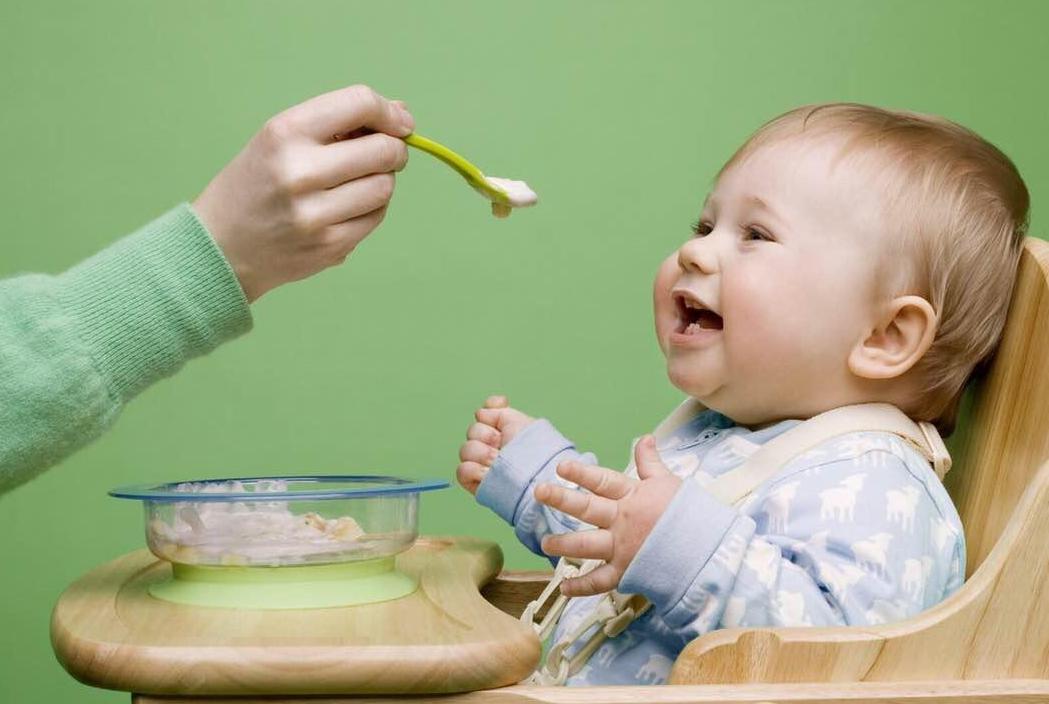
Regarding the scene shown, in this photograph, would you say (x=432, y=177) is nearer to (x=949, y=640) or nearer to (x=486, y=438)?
(x=486, y=438)

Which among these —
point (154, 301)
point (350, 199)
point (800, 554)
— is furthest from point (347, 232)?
point (800, 554)

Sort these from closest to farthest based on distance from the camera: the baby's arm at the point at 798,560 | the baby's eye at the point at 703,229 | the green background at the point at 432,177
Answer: the baby's arm at the point at 798,560
the baby's eye at the point at 703,229
the green background at the point at 432,177

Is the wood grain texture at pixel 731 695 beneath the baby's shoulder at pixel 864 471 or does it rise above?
beneath

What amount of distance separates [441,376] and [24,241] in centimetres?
51

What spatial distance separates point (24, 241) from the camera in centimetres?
153

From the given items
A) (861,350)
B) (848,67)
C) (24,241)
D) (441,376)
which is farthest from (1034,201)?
(24,241)

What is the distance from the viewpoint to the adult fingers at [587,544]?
75cm

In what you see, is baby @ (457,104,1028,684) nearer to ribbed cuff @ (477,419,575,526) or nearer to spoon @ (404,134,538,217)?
ribbed cuff @ (477,419,575,526)

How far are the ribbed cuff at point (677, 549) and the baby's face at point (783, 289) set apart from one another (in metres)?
0.16

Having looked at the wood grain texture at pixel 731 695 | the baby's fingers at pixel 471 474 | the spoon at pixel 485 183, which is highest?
the spoon at pixel 485 183

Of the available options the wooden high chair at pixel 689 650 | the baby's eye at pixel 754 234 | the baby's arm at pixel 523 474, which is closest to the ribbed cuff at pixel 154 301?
the wooden high chair at pixel 689 650

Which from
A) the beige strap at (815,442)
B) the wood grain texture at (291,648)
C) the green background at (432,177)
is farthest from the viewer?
the green background at (432,177)

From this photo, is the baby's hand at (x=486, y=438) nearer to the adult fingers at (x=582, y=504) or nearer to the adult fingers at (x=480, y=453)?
the adult fingers at (x=480, y=453)

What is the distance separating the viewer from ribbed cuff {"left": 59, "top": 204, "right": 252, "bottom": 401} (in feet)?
2.54
